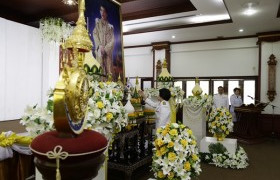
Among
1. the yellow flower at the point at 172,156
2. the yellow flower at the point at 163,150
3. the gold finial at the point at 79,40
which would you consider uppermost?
the gold finial at the point at 79,40

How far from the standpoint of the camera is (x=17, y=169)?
285 centimetres

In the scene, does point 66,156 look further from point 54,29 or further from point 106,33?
point 54,29

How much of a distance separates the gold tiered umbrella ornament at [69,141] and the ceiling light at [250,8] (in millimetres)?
5050

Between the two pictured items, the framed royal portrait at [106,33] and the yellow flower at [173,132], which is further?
the framed royal portrait at [106,33]

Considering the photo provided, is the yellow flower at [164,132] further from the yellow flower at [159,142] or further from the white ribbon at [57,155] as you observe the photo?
the white ribbon at [57,155]

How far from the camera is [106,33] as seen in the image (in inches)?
163

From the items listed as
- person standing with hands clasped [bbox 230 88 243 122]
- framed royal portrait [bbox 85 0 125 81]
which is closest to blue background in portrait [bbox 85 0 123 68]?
framed royal portrait [bbox 85 0 125 81]

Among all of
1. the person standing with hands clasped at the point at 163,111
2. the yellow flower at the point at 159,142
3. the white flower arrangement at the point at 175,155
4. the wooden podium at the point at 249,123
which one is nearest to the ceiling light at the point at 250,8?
the wooden podium at the point at 249,123

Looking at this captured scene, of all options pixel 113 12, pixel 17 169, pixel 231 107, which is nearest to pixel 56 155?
pixel 17 169

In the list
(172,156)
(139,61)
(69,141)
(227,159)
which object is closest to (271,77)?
(227,159)

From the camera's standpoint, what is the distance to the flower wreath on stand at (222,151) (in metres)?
4.51

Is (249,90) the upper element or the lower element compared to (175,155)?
upper

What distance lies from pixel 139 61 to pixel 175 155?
29.4ft

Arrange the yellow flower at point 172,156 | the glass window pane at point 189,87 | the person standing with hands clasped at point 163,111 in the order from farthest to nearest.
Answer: the glass window pane at point 189,87 < the person standing with hands clasped at point 163,111 < the yellow flower at point 172,156
